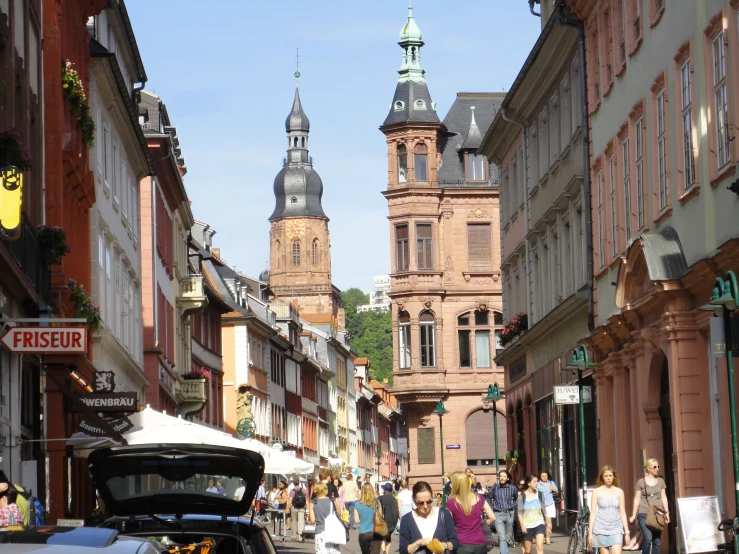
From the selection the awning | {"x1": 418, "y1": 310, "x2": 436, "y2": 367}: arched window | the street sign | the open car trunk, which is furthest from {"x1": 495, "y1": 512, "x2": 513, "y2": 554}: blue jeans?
{"x1": 418, "y1": 310, "x2": 436, "y2": 367}: arched window

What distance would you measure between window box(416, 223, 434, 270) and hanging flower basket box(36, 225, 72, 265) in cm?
5080

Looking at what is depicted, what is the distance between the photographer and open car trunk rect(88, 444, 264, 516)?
11.3 meters

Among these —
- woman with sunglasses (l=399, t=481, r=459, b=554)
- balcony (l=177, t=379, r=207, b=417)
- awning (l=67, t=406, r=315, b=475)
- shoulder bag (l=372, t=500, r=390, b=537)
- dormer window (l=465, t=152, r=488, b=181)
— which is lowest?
shoulder bag (l=372, t=500, r=390, b=537)

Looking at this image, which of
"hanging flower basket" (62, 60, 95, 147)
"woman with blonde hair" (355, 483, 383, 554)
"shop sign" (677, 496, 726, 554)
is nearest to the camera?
"shop sign" (677, 496, 726, 554)

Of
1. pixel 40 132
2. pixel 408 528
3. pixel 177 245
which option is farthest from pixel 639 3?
pixel 177 245

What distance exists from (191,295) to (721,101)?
38.1 metres

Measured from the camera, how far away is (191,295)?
191 feet

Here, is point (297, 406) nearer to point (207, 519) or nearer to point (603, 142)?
point (603, 142)

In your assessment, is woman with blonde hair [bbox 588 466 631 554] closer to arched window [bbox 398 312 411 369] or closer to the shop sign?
the shop sign

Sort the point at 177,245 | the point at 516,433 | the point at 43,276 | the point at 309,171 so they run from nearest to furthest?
the point at 43,276 < the point at 516,433 < the point at 177,245 < the point at 309,171

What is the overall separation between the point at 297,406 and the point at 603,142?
6785 centimetres

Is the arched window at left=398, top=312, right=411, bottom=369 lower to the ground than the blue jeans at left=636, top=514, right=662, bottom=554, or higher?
higher

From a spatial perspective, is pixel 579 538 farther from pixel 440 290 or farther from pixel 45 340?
→ pixel 440 290

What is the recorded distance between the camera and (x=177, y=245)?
58.3 meters
